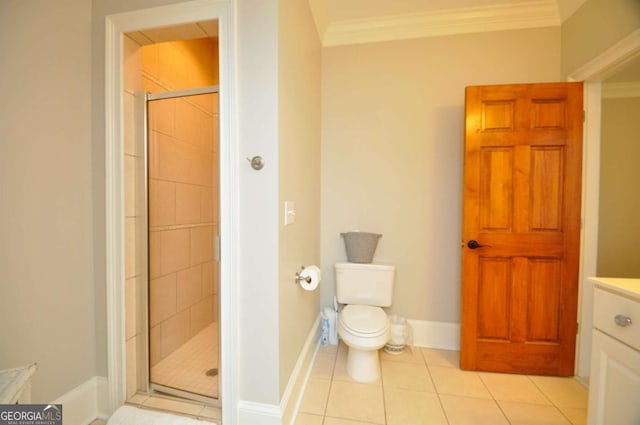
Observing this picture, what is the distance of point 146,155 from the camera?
157 centimetres

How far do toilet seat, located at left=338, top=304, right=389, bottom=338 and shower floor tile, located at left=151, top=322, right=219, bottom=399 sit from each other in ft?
2.99

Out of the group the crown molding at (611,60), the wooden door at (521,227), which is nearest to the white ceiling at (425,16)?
the crown molding at (611,60)

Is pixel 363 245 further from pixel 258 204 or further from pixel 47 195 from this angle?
pixel 47 195

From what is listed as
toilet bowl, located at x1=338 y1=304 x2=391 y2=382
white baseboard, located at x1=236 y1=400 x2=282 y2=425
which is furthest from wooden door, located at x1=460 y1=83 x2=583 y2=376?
white baseboard, located at x1=236 y1=400 x2=282 y2=425

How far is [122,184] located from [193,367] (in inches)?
52.1

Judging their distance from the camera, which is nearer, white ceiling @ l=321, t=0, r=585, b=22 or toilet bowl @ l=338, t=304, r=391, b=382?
toilet bowl @ l=338, t=304, r=391, b=382

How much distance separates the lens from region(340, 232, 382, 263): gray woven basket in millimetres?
2172

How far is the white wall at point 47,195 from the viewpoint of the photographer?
3.68ft

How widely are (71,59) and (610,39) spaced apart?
3126 mm

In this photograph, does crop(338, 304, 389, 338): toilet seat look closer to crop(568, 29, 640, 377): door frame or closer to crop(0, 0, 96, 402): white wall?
crop(568, 29, 640, 377): door frame

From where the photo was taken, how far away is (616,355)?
990 mm

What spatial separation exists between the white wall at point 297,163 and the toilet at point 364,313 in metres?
0.27

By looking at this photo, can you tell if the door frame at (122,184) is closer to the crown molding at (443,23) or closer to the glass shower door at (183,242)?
the glass shower door at (183,242)

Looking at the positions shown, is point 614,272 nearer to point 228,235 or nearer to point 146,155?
point 228,235
